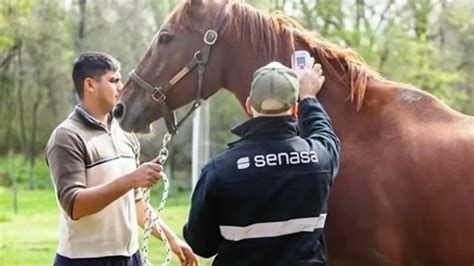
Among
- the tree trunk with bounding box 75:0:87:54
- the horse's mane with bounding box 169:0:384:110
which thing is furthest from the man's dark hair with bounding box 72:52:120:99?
the tree trunk with bounding box 75:0:87:54

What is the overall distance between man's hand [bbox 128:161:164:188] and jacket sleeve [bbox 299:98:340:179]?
1.94 ft

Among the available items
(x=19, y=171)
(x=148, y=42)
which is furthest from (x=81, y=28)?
(x=19, y=171)

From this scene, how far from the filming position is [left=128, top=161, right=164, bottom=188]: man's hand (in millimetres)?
3090

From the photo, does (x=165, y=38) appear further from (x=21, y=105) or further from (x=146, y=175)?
(x=21, y=105)

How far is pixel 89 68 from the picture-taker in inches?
135

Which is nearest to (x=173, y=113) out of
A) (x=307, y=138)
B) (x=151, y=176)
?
(x=151, y=176)

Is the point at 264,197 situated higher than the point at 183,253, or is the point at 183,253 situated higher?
the point at 264,197

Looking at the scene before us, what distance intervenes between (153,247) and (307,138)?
734 cm

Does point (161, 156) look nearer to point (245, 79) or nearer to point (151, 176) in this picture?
point (151, 176)

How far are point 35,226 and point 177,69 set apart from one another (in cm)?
1133

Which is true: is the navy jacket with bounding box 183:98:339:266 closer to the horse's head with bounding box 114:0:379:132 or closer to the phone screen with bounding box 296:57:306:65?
the phone screen with bounding box 296:57:306:65

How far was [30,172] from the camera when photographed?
68.0ft

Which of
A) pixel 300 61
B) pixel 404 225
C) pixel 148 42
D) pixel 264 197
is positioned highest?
pixel 300 61

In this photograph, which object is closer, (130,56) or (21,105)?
(130,56)
